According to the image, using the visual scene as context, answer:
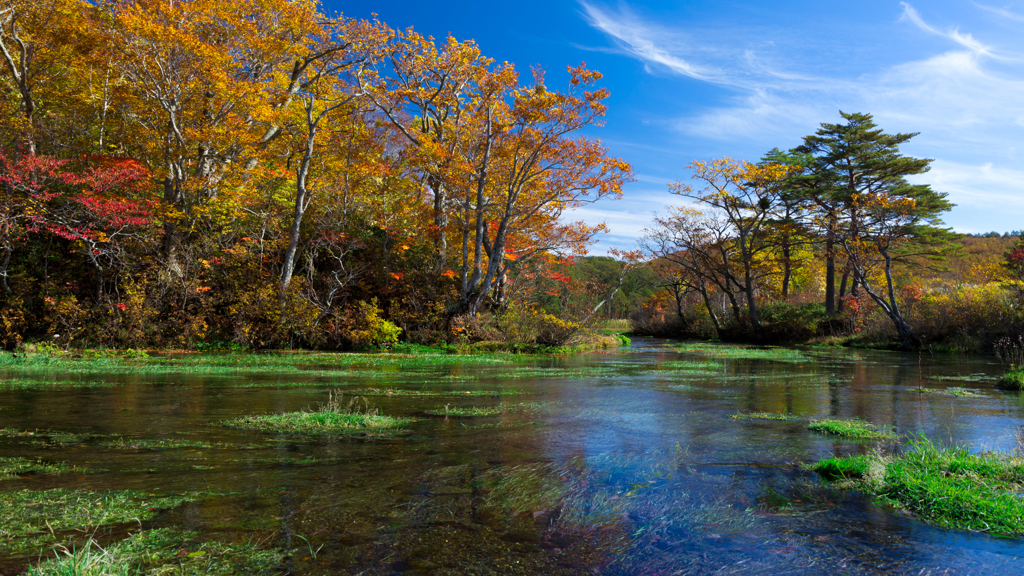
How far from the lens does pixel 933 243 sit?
37.5 m

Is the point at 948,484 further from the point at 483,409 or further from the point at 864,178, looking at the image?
the point at 864,178

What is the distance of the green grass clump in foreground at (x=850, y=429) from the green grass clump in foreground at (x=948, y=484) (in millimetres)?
1228

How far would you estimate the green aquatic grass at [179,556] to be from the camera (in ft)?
9.00

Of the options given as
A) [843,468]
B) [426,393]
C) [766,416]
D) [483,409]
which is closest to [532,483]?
[843,468]

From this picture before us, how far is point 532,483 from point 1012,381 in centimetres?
1254

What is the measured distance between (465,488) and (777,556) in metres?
2.29

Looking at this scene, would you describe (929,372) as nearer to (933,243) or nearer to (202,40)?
(202,40)

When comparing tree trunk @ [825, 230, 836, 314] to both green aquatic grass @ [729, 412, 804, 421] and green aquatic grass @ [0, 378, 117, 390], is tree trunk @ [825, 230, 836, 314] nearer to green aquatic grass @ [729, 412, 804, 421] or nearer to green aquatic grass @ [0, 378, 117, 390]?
green aquatic grass @ [729, 412, 804, 421]

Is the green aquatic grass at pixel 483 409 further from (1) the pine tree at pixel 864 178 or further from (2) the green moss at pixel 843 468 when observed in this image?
(1) the pine tree at pixel 864 178

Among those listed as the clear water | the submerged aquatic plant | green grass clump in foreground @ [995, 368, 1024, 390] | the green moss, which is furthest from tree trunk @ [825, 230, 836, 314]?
the submerged aquatic plant

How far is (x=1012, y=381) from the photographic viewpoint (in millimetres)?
11617

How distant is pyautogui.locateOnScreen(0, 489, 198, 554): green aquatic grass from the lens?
308 cm

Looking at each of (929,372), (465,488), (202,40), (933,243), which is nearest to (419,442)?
(465,488)

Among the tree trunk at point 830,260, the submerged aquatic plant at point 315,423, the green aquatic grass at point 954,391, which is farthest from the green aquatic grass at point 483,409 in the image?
the tree trunk at point 830,260
